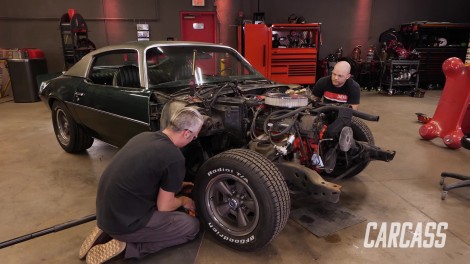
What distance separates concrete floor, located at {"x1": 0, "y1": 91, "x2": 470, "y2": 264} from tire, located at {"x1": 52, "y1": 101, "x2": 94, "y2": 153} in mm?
126

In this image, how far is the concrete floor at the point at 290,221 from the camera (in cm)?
225

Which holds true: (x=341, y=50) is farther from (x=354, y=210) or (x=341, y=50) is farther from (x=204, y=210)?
(x=204, y=210)

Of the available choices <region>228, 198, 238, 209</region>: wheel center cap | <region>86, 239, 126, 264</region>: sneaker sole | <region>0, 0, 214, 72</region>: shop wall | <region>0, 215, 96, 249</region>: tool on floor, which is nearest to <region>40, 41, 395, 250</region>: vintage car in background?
<region>228, 198, 238, 209</region>: wheel center cap

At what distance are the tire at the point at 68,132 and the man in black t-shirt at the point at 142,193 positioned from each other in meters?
2.28

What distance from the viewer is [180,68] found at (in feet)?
11.5

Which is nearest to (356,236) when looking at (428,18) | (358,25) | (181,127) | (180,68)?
(181,127)

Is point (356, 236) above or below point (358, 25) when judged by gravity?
below

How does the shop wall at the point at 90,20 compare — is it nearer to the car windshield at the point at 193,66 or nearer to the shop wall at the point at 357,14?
the shop wall at the point at 357,14

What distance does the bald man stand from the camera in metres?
3.58

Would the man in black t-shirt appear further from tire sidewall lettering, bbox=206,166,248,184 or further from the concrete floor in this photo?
tire sidewall lettering, bbox=206,166,248,184

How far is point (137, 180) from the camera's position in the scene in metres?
1.92

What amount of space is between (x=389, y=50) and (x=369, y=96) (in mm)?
1724

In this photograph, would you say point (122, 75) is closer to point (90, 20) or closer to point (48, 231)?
point (48, 231)

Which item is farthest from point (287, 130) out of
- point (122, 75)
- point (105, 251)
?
point (122, 75)
